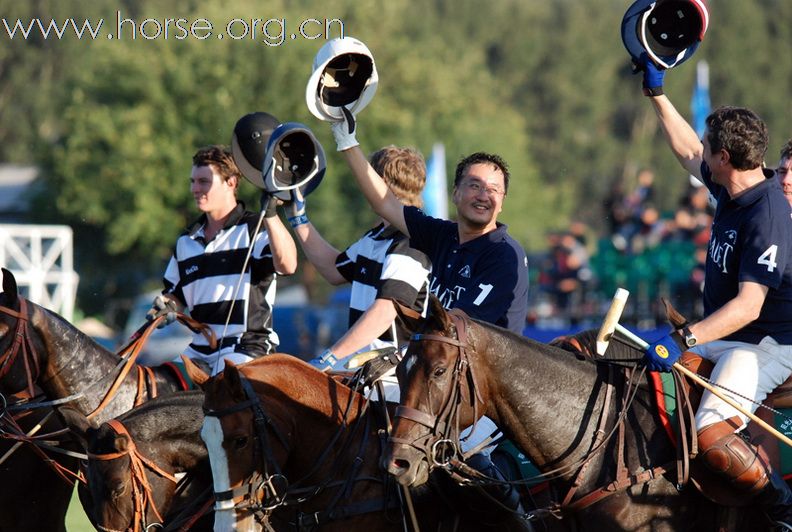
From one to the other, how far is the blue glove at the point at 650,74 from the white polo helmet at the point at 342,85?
1394mm

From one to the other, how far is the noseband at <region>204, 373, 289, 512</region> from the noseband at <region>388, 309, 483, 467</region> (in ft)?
2.34

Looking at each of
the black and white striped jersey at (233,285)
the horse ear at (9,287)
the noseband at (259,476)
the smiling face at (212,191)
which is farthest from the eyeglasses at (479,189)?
the horse ear at (9,287)

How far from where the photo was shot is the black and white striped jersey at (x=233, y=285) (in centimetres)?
729

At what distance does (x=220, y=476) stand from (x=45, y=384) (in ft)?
7.15

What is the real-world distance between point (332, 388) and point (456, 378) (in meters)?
1.00

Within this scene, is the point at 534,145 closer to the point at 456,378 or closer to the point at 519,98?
the point at 519,98

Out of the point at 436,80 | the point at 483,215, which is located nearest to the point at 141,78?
the point at 436,80

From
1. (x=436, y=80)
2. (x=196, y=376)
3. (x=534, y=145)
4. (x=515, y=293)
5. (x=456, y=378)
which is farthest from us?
(x=534, y=145)

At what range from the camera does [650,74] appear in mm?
6078

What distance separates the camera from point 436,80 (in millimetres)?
45750

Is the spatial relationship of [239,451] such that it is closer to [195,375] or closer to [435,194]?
[195,375]

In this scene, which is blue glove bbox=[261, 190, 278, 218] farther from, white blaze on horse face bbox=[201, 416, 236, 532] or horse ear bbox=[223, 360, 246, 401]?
white blaze on horse face bbox=[201, 416, 236, 532]

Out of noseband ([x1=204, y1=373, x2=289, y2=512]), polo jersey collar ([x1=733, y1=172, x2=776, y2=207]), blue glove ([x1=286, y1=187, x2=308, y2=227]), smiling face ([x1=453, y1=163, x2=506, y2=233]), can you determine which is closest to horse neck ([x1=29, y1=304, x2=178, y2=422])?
blue glove ([x1=286, y1=187, x2=308, y2=227])

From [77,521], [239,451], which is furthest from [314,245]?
[77,521]
